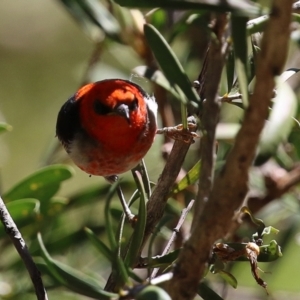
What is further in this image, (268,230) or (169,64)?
(268,230)

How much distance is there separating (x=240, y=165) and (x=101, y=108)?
1044 millimetres

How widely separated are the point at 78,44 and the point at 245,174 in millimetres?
3446

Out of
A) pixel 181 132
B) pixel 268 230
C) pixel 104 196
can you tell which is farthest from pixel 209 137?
pixel 104 196

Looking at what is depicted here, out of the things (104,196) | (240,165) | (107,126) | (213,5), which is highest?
(213,5)

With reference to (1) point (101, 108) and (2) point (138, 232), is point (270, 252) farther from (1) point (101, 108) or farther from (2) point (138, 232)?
(1) point (101, 108)

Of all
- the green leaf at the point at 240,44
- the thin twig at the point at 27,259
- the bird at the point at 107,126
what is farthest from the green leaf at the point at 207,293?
the bird at the point at 107,126

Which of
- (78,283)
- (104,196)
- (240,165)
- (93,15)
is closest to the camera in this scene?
(240,165)

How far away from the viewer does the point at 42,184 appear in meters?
1.33

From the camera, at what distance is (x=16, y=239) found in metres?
0.79

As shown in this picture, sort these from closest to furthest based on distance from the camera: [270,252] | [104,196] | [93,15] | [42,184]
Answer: [270,252] < [42,184] < [93,15] < [104,196]

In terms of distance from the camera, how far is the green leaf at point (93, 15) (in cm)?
151

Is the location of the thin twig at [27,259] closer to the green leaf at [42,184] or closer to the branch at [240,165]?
the branch at [240,165]

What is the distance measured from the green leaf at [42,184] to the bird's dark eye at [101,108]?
0.96 ft

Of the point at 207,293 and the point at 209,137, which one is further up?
the point at 209,137
